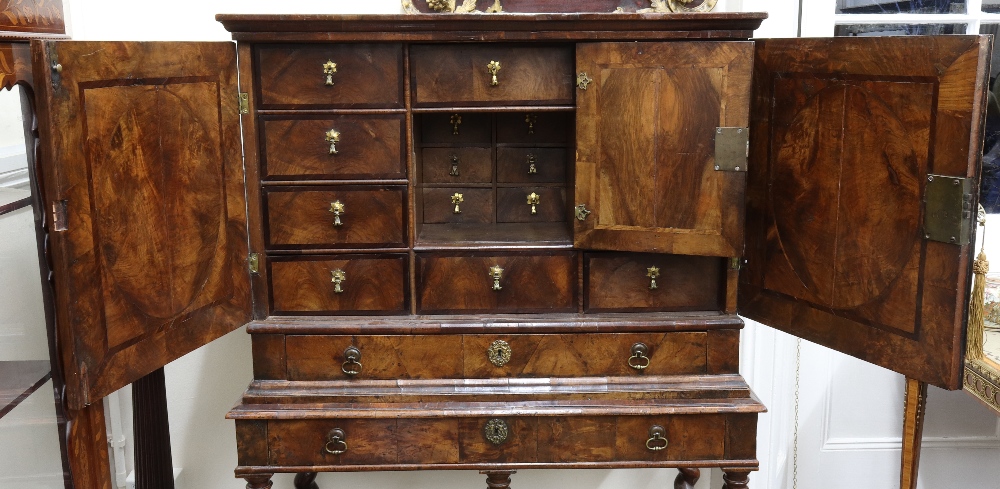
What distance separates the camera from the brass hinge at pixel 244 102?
7.30 ft

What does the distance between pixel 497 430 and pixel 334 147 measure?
0.82 meters

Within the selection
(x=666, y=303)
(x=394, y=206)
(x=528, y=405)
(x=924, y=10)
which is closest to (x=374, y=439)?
(x=528, y=405)

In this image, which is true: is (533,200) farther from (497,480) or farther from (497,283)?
(497,480)

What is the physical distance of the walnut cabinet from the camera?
1984 millimetres

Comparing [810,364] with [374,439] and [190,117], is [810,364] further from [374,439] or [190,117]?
[190,117]

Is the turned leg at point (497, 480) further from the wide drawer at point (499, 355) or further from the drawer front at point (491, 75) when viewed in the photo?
the drawer front at point (491, 75)

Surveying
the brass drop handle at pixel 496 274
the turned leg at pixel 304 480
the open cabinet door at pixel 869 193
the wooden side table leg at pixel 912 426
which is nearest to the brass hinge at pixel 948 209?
the open cabinet door at pixel 869 193

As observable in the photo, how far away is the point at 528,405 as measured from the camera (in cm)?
232

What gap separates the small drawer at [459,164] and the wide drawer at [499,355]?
57cm

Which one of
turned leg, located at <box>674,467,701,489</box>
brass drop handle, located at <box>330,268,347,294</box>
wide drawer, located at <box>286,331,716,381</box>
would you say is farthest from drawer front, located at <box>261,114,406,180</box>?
turned leg, located at <box>674,467,701,489</box>

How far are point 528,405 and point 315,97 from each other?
93 centimetres

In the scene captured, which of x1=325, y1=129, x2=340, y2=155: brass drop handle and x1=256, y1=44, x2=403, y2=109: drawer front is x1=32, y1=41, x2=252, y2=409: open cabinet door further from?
x1=325, y1=129, x2=340, y2=155: brass drop handle

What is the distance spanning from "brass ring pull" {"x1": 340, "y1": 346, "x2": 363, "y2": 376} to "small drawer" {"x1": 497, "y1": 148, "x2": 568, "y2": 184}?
2.30 ft

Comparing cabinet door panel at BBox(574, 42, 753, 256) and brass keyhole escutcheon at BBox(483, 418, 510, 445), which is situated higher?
cabinet door panel at BBox(574, 42, 753, 256)
